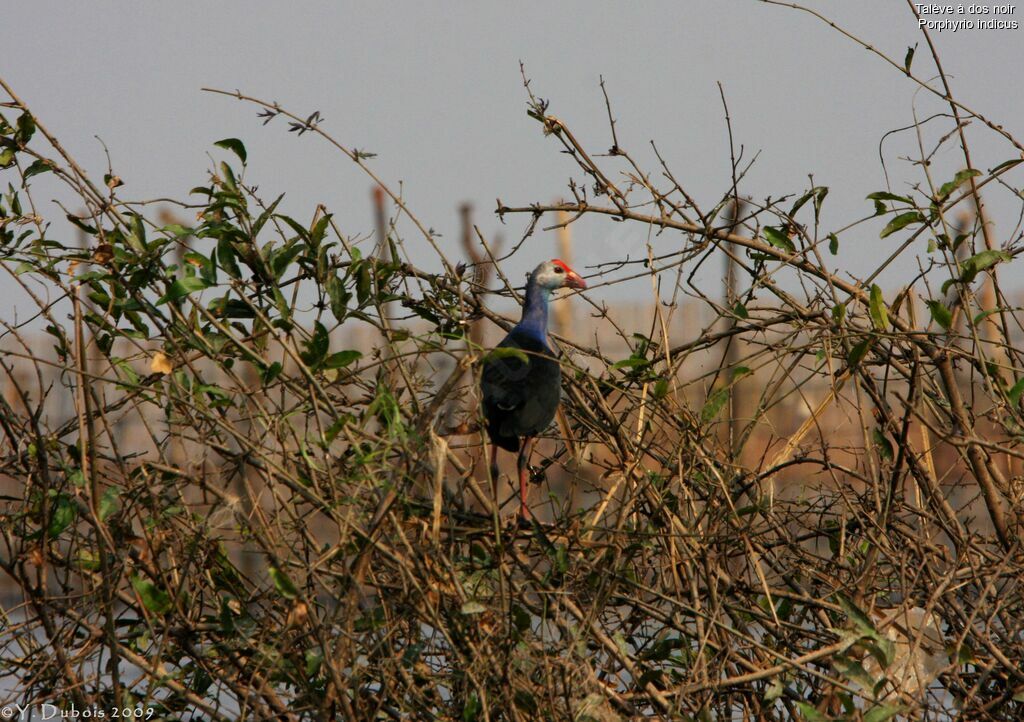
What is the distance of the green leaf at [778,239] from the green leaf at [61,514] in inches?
91.7

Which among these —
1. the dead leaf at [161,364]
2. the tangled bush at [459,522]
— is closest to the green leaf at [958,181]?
the tangled bush at [459,522]

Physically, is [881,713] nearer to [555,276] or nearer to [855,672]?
[855,672]

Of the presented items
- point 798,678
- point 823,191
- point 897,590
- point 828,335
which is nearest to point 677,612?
point 798,678

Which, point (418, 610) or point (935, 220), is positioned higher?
point (935, 220)

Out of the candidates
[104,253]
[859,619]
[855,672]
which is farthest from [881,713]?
[104,253]

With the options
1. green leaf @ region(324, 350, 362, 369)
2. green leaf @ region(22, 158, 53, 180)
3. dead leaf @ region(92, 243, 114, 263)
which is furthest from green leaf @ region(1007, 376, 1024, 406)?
green leaf @ region(22, 158, 53, 180)

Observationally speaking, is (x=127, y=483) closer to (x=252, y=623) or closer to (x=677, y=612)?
(x=252, y=623)

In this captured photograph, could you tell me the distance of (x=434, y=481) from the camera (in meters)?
2.65

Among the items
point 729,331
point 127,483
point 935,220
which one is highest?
point 935,220

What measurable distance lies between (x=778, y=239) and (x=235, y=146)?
5.81ft

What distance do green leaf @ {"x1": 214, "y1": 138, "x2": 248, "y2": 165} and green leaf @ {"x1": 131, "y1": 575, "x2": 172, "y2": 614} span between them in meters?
1.26

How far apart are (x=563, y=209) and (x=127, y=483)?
1629 millimetres

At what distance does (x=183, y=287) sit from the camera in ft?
9.91

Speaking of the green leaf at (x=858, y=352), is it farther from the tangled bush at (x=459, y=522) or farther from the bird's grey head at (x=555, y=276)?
the bird's grey head at (x=555, y=276)
